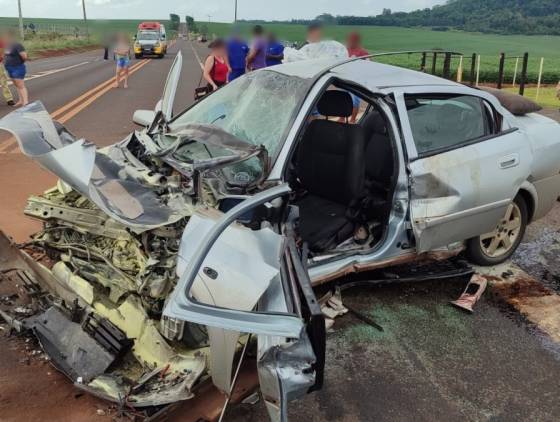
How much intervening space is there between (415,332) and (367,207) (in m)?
0.99

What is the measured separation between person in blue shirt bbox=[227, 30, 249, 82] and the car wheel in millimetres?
5154

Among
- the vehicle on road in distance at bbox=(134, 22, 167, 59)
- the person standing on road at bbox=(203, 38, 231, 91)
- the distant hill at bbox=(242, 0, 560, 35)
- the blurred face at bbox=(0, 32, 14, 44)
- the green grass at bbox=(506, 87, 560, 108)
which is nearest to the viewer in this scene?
the person standing on road at bbox=(203, 38, 231, 91)

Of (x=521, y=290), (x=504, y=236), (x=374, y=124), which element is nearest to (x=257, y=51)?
(x=374, y=124)

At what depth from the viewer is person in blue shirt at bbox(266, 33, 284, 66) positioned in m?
8.69

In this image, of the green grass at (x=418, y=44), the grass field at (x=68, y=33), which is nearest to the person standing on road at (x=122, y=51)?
the grass field at (x=68, y=33)

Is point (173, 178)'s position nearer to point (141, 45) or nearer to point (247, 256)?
point (247, 256)

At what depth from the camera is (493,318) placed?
13.2 ft

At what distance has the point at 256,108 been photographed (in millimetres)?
3844

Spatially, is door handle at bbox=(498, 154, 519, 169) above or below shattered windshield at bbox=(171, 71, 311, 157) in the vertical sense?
below

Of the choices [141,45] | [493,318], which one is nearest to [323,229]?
[493,318]

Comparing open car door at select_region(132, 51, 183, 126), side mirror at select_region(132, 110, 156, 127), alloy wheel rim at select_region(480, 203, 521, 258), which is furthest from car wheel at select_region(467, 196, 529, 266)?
side mirror at select_region(132, 110, 156, 127)

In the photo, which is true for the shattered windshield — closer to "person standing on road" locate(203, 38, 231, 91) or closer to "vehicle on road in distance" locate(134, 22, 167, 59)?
"person standing on road" locate(203, 38, 231, 91)

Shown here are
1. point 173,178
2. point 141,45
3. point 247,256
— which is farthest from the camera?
point 141,45

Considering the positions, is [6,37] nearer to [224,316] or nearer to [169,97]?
[169,97]
